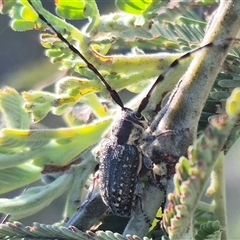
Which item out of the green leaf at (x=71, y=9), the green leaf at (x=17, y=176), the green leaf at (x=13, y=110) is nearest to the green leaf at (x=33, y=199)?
the green leaf at (x=17, y=176)

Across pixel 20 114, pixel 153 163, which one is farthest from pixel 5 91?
pixel 153 163

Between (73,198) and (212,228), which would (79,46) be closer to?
(73,198)

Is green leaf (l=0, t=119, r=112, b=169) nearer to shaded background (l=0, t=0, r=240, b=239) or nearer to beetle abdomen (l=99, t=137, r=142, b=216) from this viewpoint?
beetle abdomen (l=99, t=137, r=142, b=216)

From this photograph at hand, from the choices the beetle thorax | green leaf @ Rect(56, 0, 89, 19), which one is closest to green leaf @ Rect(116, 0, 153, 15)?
green leaf @ Rect(56, 0, 89, 19)

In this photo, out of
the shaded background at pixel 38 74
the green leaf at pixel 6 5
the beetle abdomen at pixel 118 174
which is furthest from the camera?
the shaded background at pixel 38 74

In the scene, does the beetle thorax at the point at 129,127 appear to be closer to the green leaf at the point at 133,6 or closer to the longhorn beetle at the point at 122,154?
the longhorn beetle at the point at 122,154
